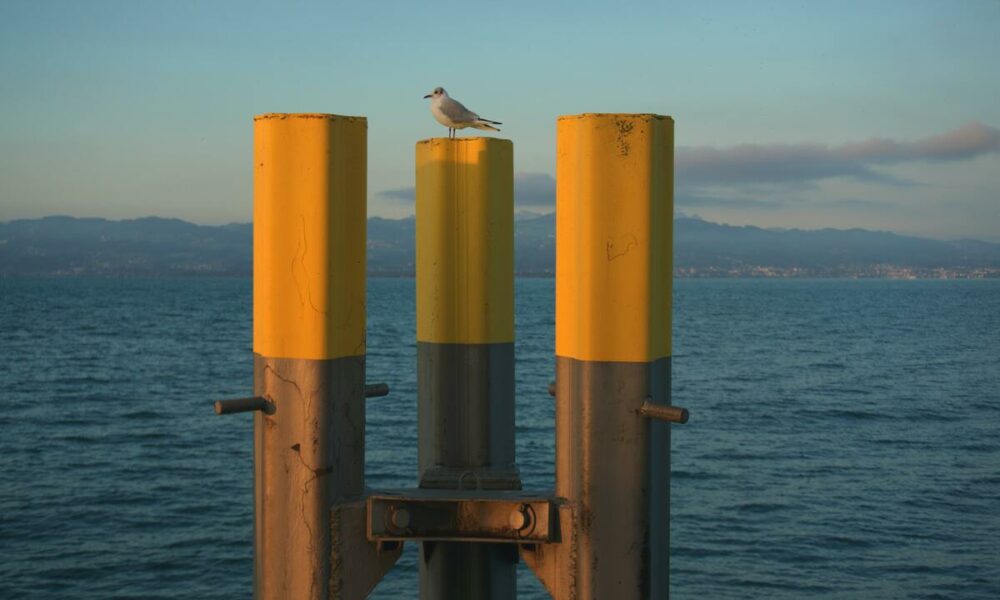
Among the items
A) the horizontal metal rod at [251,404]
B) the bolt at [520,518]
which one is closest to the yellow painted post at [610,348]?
the bolt at [520,518]

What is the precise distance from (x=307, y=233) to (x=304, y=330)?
39cm

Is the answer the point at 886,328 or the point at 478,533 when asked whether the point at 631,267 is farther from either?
the point at 886,328

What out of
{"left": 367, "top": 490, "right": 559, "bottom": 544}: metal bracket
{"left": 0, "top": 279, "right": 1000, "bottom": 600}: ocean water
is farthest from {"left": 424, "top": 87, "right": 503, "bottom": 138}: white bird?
{"left": 0, "top": 279, "right": 1000, "bottom": 600}: ocean water

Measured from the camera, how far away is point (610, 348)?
15.8 ft

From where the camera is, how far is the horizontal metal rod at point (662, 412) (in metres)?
4.71

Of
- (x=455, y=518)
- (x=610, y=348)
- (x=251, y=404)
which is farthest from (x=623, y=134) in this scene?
(x=251, y=404)

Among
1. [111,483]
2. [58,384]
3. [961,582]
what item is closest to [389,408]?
[111,483]

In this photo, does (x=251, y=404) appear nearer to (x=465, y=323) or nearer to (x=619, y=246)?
(x=465, y=323)

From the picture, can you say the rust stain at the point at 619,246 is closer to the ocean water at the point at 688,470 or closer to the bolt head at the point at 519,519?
the bolt head at the point at 519,519

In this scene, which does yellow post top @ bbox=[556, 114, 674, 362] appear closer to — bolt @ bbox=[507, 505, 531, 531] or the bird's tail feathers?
bolt @ bbox=[507, 505, 531, 531]

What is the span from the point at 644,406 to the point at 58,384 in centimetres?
5981

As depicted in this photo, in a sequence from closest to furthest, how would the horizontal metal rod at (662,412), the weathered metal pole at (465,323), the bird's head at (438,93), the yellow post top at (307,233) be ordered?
1. the horizontal metal rod at (662,412)
2. the yellow post top at (307,233)
3. the weathered metal pole at (465,323)
4. the bird's head at (438,93)

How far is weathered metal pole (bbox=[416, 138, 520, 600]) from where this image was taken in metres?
5.76

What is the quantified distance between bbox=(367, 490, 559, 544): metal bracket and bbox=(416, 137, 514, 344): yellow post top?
98cm
